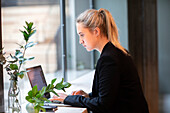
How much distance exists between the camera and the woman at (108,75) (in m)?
1.62

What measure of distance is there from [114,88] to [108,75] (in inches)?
3.3

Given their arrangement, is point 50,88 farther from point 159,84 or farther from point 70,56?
point 159,84

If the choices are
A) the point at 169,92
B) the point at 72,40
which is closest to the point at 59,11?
the point at 72,40

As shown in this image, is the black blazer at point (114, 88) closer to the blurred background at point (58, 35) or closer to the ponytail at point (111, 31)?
the ponytail at point (111, 31)

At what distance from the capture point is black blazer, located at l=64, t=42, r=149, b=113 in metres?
1.62

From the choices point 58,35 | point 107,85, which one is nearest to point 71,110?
point 107,85

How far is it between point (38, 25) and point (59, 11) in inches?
23.5

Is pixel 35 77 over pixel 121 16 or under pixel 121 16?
under

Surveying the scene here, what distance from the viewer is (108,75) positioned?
1612 mm

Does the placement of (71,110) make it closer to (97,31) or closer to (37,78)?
(37,78)

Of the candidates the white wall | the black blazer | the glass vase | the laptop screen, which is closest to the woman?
the black blazer

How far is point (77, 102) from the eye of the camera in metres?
1.71

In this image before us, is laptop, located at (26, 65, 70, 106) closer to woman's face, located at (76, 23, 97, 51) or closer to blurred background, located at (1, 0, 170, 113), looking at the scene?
blurred background, located at (1, 0, 170, 113)

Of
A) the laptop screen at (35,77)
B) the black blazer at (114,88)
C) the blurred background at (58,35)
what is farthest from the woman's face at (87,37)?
the blurred background at (58,35)
